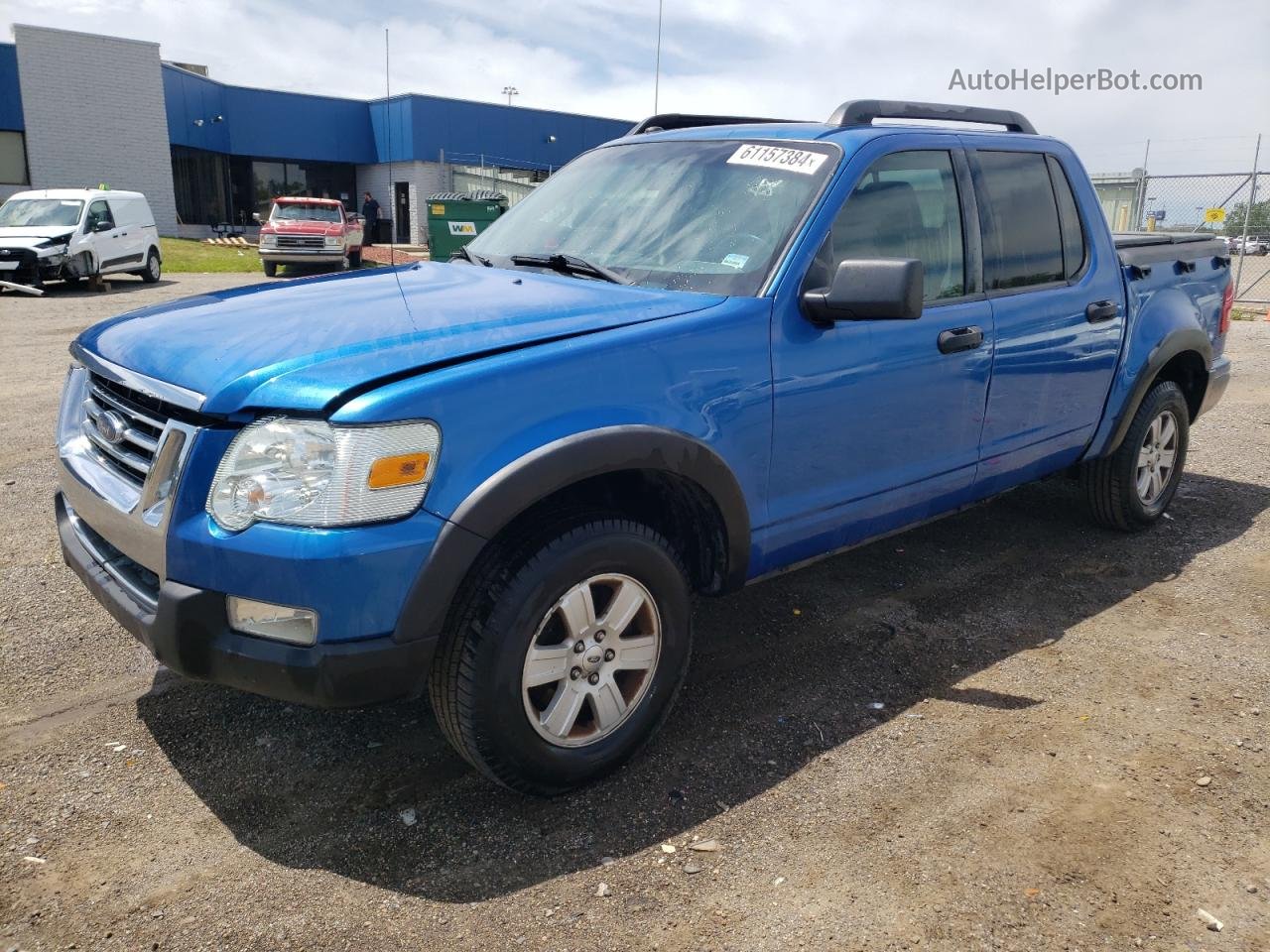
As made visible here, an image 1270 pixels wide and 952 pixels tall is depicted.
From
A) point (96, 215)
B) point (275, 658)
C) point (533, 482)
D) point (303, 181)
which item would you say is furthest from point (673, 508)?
point (303, 181)

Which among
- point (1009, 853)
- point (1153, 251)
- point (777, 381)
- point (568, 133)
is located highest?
point (568, 133)

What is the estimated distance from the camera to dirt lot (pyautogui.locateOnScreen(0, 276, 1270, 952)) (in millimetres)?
2406

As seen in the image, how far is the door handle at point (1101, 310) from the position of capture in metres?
4.32

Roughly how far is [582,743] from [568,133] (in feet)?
130

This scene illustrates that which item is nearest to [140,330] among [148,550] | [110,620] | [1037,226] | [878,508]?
[148,550]

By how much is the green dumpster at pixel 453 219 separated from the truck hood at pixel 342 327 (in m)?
17.9

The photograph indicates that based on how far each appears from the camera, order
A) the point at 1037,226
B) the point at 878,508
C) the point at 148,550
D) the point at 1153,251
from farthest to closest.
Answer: the point at 1153,251 → the point at 1037,226 → the point at 878,508 → the point at 148,550

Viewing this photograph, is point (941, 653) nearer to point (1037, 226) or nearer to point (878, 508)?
point (878, 508)

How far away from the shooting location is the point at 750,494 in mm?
3086

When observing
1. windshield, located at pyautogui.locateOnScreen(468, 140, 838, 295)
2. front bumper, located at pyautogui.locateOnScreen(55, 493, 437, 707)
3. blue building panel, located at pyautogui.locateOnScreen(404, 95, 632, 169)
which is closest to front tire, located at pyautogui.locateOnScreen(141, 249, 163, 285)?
blue building panel, located at pyautogui.locateOnScreen(404, 95, 632, 169)

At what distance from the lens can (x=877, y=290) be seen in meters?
2.93

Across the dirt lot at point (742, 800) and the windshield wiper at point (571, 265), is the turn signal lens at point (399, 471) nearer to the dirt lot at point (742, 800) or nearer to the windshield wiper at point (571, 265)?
the dirt lot at point (742, 800)

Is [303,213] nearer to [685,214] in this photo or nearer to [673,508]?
[685,214]

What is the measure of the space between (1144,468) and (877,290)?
2926mm
